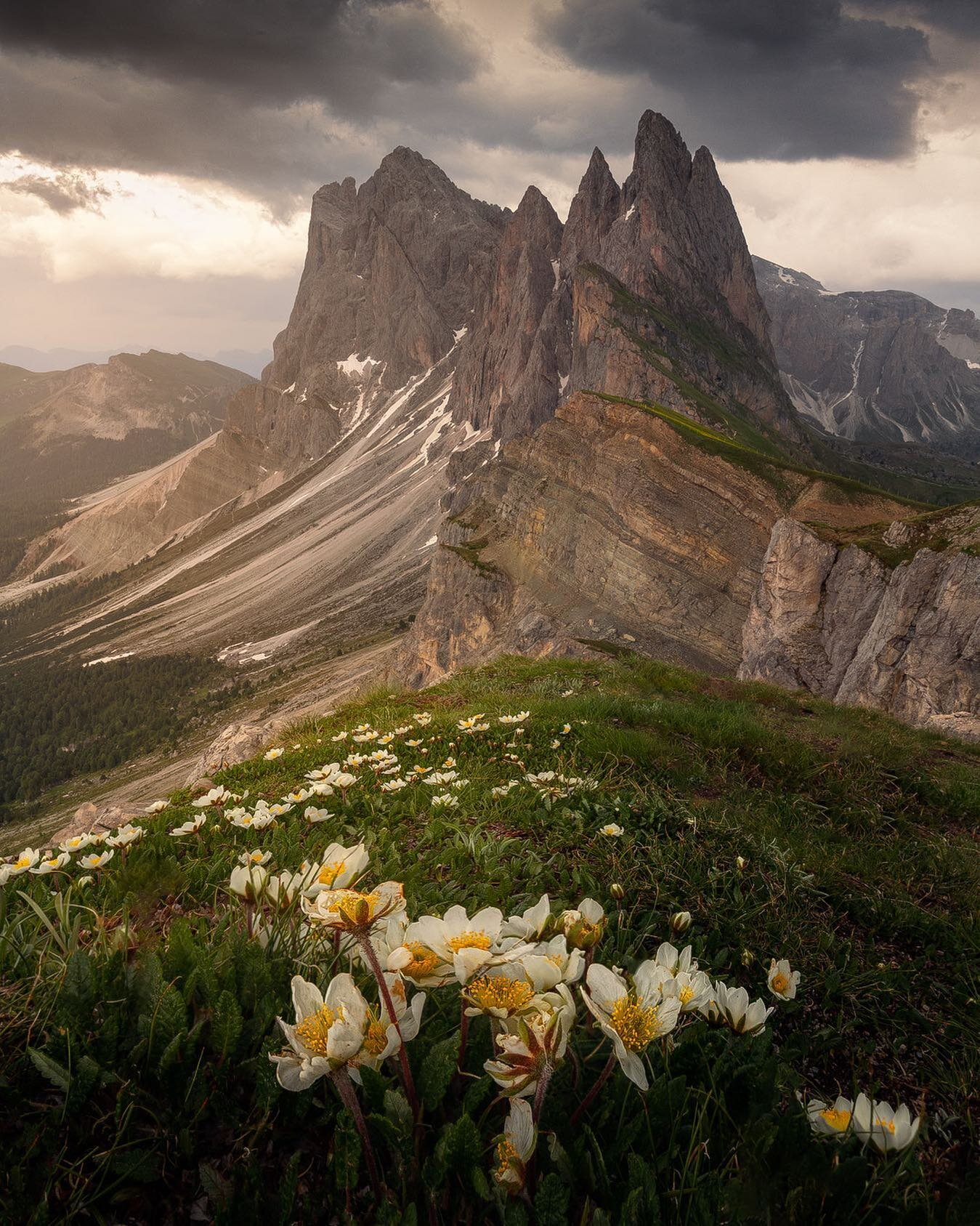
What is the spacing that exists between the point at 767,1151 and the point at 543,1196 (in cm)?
57

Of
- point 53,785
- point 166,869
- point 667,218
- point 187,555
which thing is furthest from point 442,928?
point 187,555

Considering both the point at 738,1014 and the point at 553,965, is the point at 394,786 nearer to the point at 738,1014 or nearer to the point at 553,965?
the point at 738,1014

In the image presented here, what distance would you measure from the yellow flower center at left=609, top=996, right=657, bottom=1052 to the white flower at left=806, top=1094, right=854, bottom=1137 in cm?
53

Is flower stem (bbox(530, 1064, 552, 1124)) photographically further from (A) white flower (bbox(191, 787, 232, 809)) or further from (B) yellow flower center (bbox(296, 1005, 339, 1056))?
(A) white flower (bbox(191, 787, 232, 809))

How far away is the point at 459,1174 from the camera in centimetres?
136

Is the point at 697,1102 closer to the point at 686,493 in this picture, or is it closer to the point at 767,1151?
the point at 767,1151

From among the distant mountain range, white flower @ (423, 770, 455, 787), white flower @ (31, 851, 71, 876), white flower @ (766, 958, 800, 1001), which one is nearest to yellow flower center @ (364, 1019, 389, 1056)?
white flower @ (766, 958, 800, 1001)

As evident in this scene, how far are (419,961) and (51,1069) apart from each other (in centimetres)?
89

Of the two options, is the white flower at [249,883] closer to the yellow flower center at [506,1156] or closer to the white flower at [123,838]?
the yellow flower center at [506,1156]

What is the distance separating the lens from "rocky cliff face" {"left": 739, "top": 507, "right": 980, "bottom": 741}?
23.5 m

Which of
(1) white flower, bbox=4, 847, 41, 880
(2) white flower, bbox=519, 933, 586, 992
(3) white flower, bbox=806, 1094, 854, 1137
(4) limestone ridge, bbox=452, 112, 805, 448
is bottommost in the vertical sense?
(1) white flower, bbox=4, 847, 41, 880

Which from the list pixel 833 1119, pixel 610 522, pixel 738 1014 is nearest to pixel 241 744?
pixel 738 1014

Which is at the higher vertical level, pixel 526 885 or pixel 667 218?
pixel 667 218

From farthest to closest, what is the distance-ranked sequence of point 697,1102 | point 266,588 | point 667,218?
1. point 266,588
2. point 667,218
3. point 697,1102
